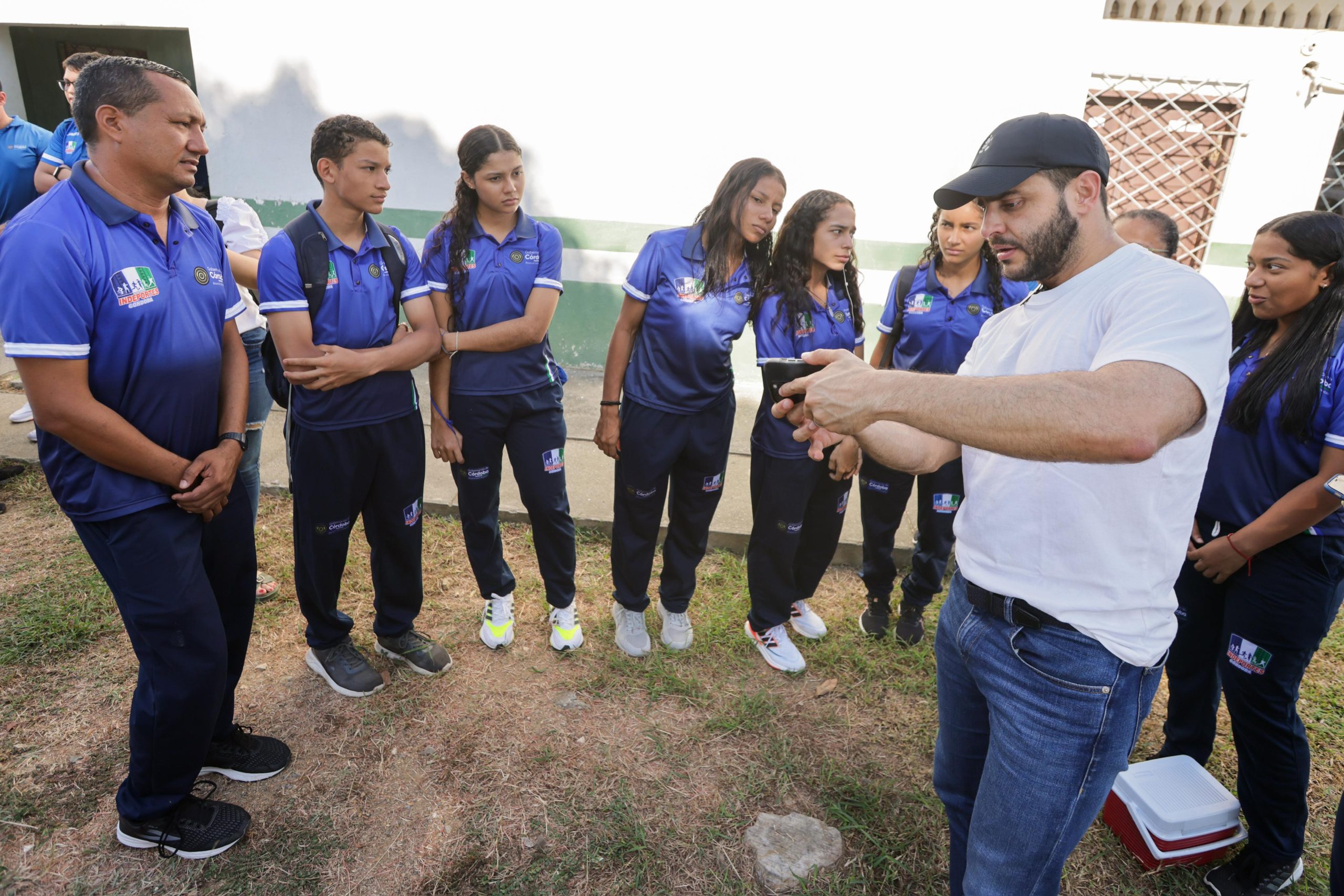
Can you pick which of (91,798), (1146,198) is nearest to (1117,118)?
(1146,198)

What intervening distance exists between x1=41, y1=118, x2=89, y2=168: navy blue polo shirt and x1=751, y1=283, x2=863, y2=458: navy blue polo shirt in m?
3.07

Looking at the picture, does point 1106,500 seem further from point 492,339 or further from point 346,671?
point 346,671

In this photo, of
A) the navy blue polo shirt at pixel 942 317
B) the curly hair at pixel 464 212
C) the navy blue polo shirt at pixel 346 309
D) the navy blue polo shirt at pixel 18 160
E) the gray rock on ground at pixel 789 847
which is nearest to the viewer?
the gray rock on ground at pixel 789 847

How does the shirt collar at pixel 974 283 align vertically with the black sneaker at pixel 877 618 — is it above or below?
above

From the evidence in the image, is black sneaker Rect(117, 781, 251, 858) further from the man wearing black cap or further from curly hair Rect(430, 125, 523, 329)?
the man wearing black cap

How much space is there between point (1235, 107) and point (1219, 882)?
564cm

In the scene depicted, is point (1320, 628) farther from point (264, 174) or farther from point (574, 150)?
point (264, 174)

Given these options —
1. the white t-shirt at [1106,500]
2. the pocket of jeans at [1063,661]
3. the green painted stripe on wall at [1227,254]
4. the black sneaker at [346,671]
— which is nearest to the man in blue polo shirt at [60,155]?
the black sneaker at [346,671]

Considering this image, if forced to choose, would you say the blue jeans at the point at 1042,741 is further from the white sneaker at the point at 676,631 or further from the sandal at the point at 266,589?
the sandal at the point at 266,589

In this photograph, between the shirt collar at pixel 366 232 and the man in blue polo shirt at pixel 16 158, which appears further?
the man in blue polo shirt at pixel 16 158

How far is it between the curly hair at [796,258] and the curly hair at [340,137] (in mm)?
1469

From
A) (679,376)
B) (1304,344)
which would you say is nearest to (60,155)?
(679,376)

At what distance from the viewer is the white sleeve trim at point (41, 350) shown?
5.84 ft

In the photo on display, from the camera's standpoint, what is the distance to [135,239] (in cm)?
199
